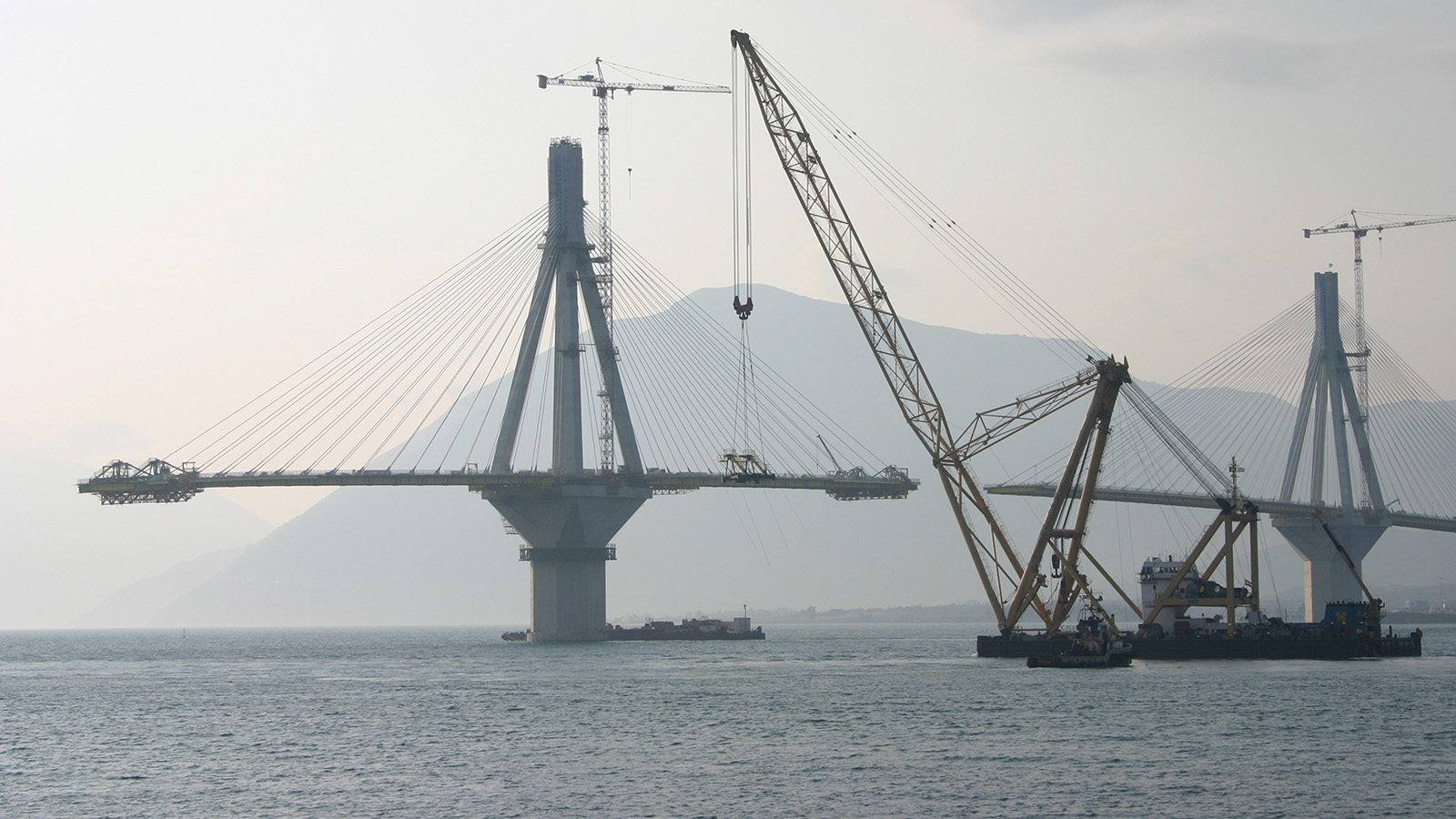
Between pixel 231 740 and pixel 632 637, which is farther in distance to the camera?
pixel 632 637

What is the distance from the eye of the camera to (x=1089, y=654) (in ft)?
349

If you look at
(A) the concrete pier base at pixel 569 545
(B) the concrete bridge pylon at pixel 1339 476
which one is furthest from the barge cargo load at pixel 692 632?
(B) the concrete bridge pylon at pixel 1339 476

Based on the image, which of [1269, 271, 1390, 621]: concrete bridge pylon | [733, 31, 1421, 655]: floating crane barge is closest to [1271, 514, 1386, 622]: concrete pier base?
[1269, 271, 1390, 621]: concrete bridge pylon

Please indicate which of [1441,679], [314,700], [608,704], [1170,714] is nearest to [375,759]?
[608,704]

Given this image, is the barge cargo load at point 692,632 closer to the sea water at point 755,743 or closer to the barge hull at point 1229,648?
the sea water at point 755,743

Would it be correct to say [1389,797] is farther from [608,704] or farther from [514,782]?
[608,704]

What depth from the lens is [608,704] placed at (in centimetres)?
8519

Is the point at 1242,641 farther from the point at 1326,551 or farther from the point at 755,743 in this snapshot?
the point at 1326,551

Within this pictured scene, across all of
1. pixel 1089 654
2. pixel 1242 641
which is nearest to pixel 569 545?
pixel 1089 654

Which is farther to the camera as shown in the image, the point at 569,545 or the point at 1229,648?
the point at 569,545

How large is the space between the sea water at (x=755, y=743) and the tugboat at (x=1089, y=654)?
2.45 meters

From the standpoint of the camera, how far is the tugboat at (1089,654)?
106 m

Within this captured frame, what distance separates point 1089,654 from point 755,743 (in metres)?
46.6

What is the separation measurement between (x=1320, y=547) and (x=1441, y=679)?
3743 inches
